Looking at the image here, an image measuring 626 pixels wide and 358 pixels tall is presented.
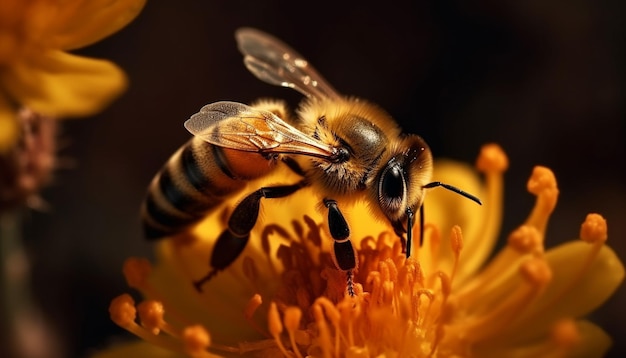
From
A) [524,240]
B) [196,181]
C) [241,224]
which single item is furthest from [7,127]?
[524,240]

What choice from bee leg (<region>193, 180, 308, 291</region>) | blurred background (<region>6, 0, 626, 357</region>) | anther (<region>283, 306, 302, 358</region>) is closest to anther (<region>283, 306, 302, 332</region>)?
anther (<region>283, 306, 302, 358</region>)

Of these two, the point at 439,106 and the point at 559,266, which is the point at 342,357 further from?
the point at 439,106

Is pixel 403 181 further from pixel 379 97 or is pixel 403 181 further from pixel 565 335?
pixel 379 97

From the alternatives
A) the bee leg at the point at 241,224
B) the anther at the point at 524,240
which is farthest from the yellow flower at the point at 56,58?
the anther at the point at 524,240

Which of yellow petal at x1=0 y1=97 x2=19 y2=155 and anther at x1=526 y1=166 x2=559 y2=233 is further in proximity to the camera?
anther at x1=526 y1=166 x2=559 y2=233

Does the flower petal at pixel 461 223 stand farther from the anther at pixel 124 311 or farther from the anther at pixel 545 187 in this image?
the anther at pixel 124 311

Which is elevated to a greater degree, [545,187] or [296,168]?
[545,187]

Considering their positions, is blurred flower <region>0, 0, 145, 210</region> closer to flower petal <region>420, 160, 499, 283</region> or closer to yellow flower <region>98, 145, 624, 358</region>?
yellow flower <region>98, 145, 624, 358</region>

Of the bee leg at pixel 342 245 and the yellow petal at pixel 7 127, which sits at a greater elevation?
the bee leg at pixel 342 245
